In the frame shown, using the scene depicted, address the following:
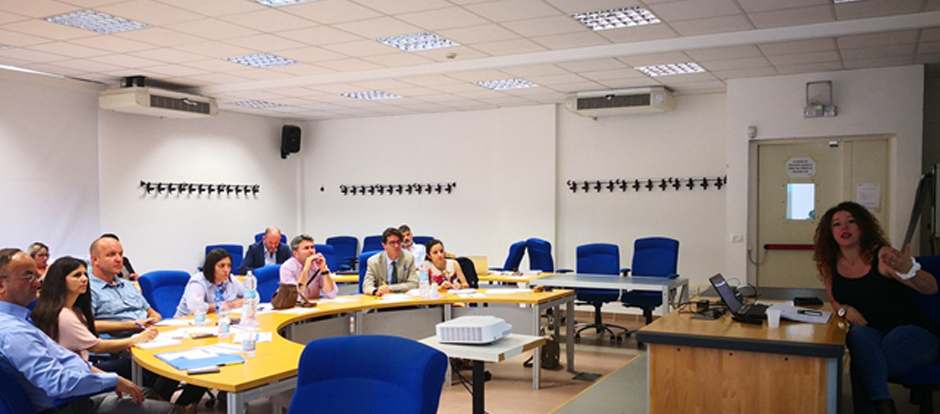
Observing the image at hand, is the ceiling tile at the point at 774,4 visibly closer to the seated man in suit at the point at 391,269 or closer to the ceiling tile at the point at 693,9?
the ceiling tile at the point at 693,9

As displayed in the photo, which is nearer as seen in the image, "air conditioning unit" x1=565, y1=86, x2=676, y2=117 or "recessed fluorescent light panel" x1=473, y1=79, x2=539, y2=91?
"recessed fluorescent light panel" x1=473, y1=79, x2=539, y2=91

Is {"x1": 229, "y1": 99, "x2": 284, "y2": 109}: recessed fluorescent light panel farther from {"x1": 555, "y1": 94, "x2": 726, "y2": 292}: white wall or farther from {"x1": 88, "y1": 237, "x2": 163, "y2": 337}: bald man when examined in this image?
{"x1": 88, "y1": 237, "x2": 163, "y2": 337}: bald man

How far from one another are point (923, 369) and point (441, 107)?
25.4 ft

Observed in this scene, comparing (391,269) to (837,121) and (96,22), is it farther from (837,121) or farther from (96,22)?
(837,121)

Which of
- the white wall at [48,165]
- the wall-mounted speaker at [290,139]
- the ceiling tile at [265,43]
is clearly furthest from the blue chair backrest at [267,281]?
the wall-mounted speaker at [290,139]

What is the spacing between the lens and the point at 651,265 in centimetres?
817

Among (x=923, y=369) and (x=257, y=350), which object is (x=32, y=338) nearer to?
(x=257, y=350)

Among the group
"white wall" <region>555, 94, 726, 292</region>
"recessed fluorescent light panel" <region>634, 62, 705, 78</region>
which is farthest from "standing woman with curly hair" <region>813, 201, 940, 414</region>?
"white wall" <region>555, 94, 726, 292</region>

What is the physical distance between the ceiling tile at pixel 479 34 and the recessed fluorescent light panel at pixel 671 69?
1.86 metres

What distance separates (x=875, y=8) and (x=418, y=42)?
3781 millimetres

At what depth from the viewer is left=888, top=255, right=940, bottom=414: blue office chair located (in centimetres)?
368

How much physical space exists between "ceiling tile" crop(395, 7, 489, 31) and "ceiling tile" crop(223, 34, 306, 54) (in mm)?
1315

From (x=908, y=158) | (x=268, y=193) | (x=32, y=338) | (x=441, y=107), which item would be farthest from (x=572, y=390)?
(x=268, y=193)

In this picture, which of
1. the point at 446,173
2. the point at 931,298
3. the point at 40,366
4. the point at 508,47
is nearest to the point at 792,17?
the point at 508,47
